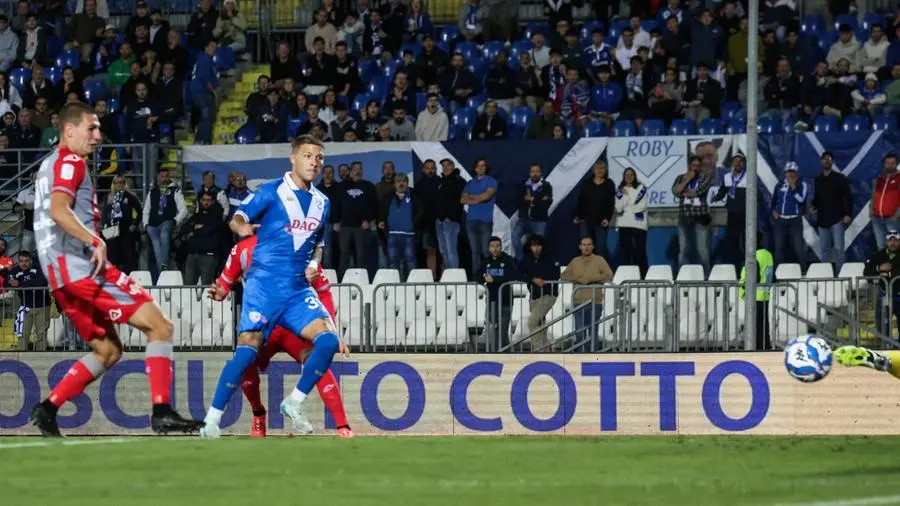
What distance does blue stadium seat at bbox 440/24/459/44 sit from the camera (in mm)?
30203

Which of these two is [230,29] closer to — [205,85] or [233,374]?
[205,85]

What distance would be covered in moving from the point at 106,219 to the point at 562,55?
7642 millimetres

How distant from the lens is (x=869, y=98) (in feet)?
83.5

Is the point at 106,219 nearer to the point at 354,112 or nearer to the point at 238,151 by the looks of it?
the point at 238,151

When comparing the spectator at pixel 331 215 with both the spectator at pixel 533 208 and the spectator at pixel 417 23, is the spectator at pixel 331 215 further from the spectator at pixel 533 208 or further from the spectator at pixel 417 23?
the spectator at pixel 417 23

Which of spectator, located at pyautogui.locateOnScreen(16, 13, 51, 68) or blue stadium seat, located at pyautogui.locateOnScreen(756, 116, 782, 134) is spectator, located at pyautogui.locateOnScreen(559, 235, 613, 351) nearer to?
blue stadium seat, located at pyautogui.locateOnScreen(756, 116, 782, 134)

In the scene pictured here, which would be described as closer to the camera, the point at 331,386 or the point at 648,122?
the point at 331,386

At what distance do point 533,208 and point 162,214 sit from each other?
5.57 metres

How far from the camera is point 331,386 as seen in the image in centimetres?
1474

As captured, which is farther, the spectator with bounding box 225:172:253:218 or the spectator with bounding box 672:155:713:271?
the spectator with bounding box 225:172:253:218

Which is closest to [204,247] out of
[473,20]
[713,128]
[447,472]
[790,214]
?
[473,20]

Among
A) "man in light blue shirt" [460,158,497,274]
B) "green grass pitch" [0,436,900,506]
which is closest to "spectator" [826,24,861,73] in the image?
"man in light blue shirt" [460,158,497,274]

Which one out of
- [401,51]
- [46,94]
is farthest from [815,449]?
[46,94]

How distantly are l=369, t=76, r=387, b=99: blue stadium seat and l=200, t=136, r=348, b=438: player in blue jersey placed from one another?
47.6ft
